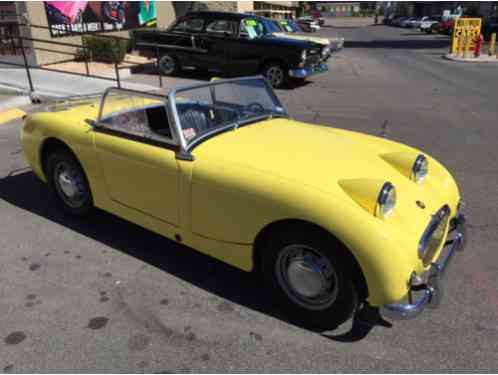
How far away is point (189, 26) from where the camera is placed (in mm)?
12539

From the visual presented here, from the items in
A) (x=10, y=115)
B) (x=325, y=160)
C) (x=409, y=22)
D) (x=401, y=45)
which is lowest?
(x=401, y=45)

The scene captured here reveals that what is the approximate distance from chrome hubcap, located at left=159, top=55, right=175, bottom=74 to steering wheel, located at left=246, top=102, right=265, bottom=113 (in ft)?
32.5

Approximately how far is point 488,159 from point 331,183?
439cm

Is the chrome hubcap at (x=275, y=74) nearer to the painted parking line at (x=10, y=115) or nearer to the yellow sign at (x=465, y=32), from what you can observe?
the painted parking line at (x=10, y=115)

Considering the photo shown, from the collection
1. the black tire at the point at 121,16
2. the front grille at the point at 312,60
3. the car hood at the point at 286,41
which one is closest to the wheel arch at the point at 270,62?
the car hood at the point at 286,41

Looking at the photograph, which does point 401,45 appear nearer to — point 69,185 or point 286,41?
point 286,41

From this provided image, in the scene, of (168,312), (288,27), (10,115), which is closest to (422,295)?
(168,312)

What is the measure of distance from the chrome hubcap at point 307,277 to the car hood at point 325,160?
16.7 inches

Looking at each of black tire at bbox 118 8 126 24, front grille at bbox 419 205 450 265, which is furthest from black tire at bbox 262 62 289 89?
front grille at bbox 419 205 450 265

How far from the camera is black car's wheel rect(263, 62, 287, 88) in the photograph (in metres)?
11.6

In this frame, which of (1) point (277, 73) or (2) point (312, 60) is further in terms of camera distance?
(2) point (312, 60)

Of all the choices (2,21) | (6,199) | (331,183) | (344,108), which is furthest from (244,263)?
(2,21)

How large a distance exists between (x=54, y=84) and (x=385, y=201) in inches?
411

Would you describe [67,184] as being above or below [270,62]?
below
